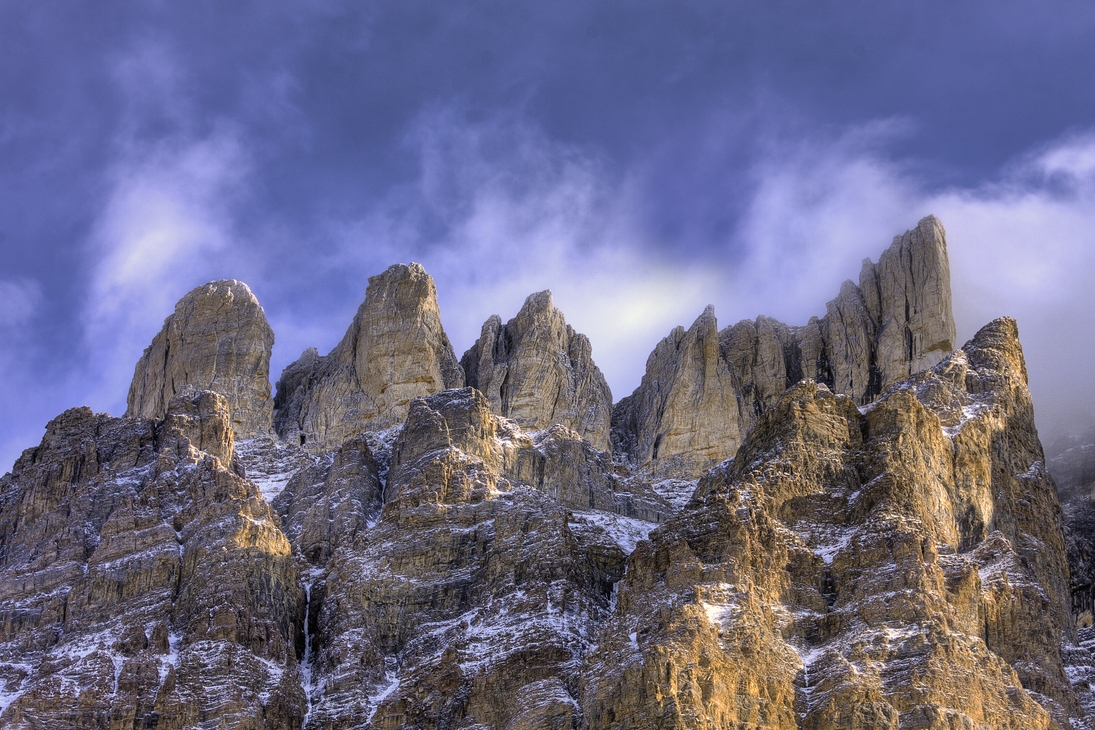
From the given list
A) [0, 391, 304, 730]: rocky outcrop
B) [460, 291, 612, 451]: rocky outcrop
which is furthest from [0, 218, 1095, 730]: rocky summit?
[460, 291, 612, 451]: rocky outcrop

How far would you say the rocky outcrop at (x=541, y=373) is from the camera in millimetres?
185750

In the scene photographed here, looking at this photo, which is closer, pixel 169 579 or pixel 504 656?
pixel 504 656

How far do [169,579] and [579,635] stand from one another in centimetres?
3062

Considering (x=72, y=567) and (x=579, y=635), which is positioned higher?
(x=72, y=567)

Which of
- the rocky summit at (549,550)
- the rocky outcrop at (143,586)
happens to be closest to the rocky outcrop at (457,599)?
the rocky summit at (549,550)

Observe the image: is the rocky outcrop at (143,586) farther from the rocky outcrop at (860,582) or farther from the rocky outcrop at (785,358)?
the rocky outcrop at (785,358)

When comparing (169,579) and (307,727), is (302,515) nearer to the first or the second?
(169,579)

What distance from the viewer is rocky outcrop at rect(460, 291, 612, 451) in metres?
186

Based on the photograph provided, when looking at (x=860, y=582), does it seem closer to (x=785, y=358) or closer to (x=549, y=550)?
(x=549, y=550)

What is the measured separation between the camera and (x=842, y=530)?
13138 centimetres

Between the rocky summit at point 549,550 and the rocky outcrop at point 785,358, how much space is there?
387 millimetres

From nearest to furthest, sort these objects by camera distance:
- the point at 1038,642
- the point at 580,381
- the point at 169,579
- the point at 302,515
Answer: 1. the point at 1038,642
2. the point at 169,579
3. the point at 302,515
4. the point at 580,381

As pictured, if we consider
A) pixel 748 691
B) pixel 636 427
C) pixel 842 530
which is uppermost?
pixel 636 427

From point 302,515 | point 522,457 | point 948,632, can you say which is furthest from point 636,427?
point 948,632
